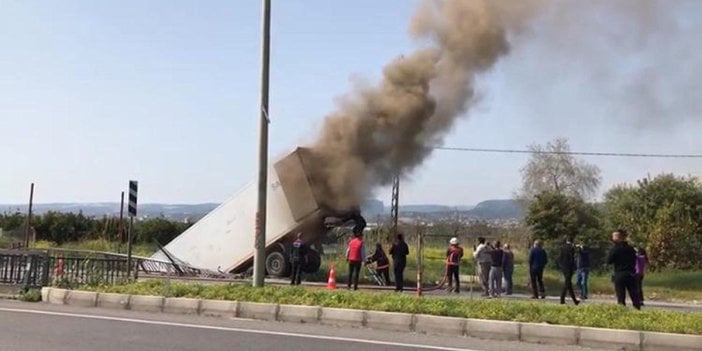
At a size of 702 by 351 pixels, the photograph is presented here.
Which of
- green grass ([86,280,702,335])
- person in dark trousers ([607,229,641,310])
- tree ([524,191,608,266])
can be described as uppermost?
tree ([524,191,608,266])

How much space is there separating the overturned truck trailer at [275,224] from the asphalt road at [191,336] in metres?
10.5

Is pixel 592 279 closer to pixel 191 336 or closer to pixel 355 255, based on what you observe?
pixel 355 255

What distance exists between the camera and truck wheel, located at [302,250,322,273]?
23078 millimetres

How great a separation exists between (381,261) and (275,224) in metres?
3.31

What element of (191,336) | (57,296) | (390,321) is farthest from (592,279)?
(191,336)

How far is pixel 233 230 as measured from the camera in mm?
22812

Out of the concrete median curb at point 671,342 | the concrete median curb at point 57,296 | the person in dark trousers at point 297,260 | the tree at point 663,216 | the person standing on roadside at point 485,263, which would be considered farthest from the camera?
the tree at point 663,216

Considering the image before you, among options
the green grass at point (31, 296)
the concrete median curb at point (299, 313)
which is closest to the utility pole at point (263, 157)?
the concrete median curb at point (299, 313)

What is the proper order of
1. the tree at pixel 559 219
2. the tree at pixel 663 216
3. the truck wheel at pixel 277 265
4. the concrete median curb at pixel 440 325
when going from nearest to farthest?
the concrete median curb at pixel 440 325, the truck wheel at pixel 277 265, the tree at pixel 663 216, the tree at pixel 559 219

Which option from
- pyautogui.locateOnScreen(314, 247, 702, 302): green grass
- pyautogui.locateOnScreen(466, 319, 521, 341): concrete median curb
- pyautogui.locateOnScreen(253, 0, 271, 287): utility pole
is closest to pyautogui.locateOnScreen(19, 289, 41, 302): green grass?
pyautogui.locateOnScreen(253, 0, 271, 287): utility pole

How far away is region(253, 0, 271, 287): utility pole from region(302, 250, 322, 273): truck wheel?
29.2 ft

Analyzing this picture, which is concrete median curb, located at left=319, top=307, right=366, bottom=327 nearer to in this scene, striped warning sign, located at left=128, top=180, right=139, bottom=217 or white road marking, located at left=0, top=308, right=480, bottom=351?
white road marking, located at left=0, top=308, right=480, bottom=351

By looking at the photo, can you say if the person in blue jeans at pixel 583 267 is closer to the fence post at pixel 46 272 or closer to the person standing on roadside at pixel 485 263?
the person standing on roadside at pixel 485 263

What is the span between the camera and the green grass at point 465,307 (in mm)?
10070
